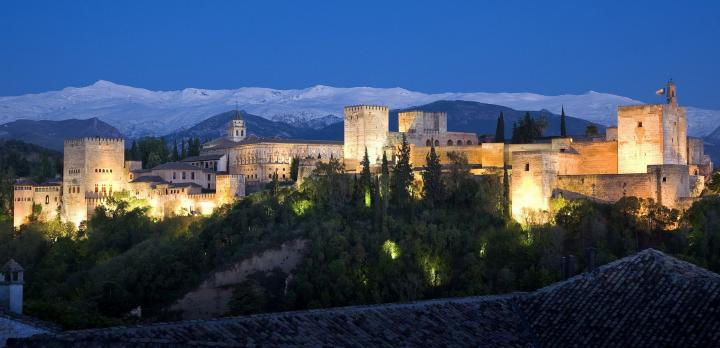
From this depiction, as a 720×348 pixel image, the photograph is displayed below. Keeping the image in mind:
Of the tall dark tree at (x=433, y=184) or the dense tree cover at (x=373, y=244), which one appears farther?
the tall dark tree at (x=433, y=184)

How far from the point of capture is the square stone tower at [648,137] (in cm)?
5106

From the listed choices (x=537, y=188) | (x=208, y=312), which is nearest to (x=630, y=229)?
(x=537, y=188)

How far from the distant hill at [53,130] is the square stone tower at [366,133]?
86.8 metres

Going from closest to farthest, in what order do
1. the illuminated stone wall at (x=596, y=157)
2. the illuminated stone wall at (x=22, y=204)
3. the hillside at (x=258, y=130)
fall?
1. the illuminated stone wall at (x=596, y=157)
2. the illuminated stone wall at (x=22, y=204)
3. the hillside at (x=258, y=130)

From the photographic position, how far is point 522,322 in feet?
70.9

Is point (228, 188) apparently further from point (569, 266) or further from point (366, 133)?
point (569, 266)

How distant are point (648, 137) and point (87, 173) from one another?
36783 millimetres

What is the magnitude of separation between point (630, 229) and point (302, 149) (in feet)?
96.5

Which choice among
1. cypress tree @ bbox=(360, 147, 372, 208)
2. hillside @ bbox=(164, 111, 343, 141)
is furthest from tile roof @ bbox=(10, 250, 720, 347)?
hillside @ bbox=(164, 111, 343, 141)

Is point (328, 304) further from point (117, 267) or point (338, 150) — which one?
point (338, 150)

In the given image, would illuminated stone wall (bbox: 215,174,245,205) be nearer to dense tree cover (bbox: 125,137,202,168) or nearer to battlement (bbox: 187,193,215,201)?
battlement (bbox: 187,193,215,201)

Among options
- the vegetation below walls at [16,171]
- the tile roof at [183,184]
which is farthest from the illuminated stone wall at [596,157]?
the vegetation below walls at [16,171]

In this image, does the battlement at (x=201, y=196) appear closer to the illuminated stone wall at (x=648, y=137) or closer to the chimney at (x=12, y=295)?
the illuminated stone wall at (x=648, y=137)

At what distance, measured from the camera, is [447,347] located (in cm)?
1989
